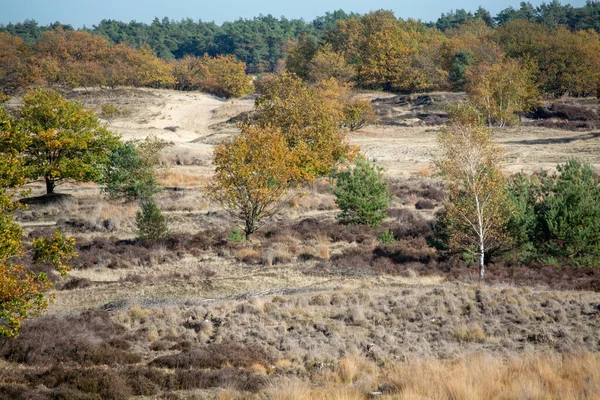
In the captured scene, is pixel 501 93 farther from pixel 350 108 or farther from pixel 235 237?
pixel 235 237

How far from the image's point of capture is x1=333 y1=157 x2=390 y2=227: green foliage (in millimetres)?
31734

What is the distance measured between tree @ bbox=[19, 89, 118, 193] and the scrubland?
2574 millimetres

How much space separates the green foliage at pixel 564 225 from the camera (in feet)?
80.8

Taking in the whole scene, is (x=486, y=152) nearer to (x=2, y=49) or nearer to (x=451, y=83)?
(x=451, y=83)

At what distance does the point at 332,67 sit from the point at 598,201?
234 ft

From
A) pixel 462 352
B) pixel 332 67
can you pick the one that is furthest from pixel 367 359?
pixel 332 67

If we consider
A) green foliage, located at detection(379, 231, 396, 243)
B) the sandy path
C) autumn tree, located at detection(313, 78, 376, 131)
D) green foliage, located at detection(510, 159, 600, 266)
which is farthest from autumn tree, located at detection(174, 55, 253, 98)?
green foliage, located at detection(510, 159, 600, 266)

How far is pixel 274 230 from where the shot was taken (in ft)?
107

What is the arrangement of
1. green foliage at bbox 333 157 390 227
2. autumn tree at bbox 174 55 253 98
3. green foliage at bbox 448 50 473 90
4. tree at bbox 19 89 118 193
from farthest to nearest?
autumn tree at bbox 174 55 253 98 < green foliage at bbox 448 50 473 90 < tree at bbox 19 89 118 193 < green foliage at bbox 333 157 390 227

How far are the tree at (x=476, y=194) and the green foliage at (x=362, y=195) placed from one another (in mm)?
6730

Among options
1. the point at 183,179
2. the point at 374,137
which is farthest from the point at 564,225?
the point at 374,137

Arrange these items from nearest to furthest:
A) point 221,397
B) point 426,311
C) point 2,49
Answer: point 221,397, point 426,311, point 2,49

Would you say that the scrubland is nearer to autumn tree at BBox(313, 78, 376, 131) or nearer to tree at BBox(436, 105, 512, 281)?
tree at BBox(436, 105, 512, 281)

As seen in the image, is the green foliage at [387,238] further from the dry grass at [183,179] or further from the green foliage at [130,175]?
the dry grass at [183,179]
